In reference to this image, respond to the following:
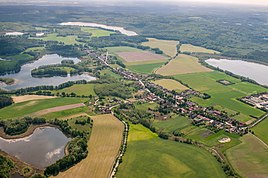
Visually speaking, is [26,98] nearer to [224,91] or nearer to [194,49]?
[224,91]

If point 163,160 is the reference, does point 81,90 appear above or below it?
below

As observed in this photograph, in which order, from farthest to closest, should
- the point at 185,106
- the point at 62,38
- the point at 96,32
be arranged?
the point at 96,32 → the point at 62,38 → the point at 185,106

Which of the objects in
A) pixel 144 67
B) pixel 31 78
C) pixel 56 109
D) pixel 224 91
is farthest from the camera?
pixel 144 67

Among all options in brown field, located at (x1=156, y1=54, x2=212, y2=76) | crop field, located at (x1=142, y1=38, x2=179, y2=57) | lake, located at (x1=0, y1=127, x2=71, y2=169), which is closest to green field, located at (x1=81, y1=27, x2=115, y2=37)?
crop field, located at (x1=142, y1=38, x2=179, y2=57)

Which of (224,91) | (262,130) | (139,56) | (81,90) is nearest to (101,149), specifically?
(81,90)

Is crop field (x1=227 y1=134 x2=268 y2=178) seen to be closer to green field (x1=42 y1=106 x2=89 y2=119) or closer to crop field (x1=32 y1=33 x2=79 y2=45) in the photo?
green field (x1=42 y1=106 x2=89 y2=119)

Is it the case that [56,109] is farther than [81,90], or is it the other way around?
[81,90]

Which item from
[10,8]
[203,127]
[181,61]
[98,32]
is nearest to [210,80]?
[181,61]

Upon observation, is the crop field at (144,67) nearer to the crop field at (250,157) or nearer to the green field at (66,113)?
the green field at (66,113)
